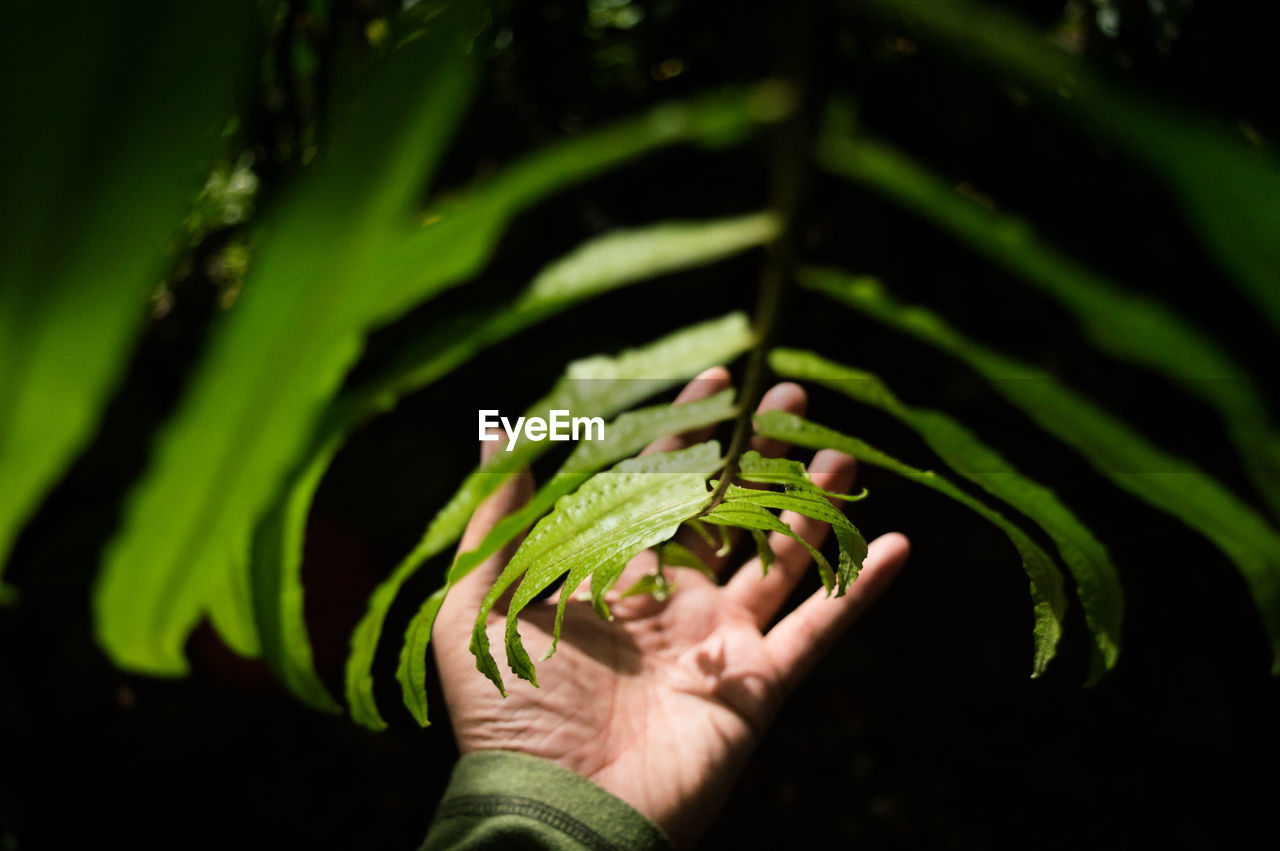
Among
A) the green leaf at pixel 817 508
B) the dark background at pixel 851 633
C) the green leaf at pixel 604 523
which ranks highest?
the green leaf at pixel 604 523

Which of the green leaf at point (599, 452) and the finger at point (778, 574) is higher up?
the green leaf at point (599, 452)

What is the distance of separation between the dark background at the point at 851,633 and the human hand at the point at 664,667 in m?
0.32

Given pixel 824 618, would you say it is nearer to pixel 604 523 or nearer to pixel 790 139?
pixel 604 523

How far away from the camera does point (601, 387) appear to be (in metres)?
0.30

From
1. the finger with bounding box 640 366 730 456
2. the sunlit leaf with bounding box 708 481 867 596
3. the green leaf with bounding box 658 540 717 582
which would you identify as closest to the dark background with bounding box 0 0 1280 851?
the finger with bounding box 640 366 730 456

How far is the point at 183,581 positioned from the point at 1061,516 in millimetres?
370

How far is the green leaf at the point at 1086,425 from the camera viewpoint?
9.9 inches

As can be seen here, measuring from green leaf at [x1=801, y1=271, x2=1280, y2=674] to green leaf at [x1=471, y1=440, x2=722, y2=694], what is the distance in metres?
0.21

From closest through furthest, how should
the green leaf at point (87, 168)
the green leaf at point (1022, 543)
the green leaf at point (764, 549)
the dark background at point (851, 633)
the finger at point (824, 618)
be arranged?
1. the green leaf at point (87, 168)
2. the green leaf at point (1022, 543)
3. the green leaf at point (764, 549)
4. the finger at point (824, 618)
5. the dark background at point (851, 633)

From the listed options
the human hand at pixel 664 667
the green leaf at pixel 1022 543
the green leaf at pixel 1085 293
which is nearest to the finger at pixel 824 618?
the human hand at pixel 664 667

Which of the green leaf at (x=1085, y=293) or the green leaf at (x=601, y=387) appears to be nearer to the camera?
the green leaf at (x=1085, y=293)

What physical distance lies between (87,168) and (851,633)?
1.49m

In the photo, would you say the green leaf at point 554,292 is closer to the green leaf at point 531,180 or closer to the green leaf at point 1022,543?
the green leaf at point 531,180

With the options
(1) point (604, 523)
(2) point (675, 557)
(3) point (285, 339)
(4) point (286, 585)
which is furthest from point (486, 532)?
(3) point (285, 339)
